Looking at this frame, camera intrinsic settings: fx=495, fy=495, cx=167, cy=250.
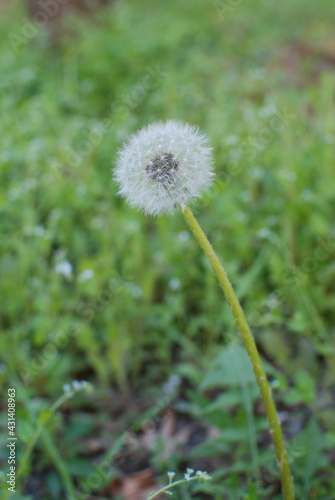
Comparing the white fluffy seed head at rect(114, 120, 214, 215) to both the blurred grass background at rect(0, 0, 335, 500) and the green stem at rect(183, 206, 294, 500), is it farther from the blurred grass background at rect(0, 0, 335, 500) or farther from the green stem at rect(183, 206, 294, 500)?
the blurred grass background at rect(0, 0, 335, 500)

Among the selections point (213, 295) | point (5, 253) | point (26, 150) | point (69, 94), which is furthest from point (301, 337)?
point (69, 94)

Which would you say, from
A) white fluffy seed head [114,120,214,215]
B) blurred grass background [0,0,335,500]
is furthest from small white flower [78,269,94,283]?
white fluffy seed head [114,120,214,215]

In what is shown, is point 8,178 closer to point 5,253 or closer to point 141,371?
point 5,253

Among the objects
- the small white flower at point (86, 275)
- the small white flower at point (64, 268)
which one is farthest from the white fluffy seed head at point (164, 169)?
the small white flower at point (86, 275)

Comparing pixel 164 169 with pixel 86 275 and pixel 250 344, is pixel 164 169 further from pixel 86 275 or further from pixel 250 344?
pixel 86 275

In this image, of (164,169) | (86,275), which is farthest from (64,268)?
(164,169)

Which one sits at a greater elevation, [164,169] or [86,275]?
[86,275]

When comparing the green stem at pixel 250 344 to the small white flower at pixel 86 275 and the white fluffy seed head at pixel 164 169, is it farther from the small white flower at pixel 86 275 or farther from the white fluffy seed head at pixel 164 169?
the small white flower at pixel 86 275
